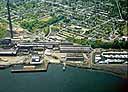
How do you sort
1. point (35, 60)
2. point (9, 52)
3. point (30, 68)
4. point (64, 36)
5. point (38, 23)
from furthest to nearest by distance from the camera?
point (38, 23), point (64, 36), point (9, 52), point (35, 60), point (30, 68)

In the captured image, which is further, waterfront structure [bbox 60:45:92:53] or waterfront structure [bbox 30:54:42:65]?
waterfront structure [bbox 60:45:92:53]

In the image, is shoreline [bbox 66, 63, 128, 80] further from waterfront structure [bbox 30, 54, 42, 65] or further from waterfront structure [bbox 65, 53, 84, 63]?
waterfront structure [bbox 30, 54, 42, 65]

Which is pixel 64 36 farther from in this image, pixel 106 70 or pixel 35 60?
pixel 106 70

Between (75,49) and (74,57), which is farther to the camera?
(75,49)

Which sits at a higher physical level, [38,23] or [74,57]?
[38,23]

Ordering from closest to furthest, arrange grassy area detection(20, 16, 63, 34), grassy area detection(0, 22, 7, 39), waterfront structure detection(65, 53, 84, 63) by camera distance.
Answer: waterfront structure detection(65, 53, 84, 63), grassy area detection(0, 22, 7, 39), grassy area detection(20, 16, 63, 34)

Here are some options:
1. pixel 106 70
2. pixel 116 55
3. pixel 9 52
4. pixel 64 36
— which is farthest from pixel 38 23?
pixel 106 70

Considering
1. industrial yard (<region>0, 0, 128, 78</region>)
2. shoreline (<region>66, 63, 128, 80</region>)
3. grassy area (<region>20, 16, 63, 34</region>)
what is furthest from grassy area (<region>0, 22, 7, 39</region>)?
shoreline (<region>66, 63, 128, 80</region>)

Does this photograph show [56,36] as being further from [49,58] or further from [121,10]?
[121,10]

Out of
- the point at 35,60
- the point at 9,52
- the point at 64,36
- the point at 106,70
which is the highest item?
the point at 64,36

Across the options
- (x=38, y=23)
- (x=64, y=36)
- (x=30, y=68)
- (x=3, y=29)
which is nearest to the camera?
(x=30, y=68)

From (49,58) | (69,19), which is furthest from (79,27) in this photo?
(49,58)
